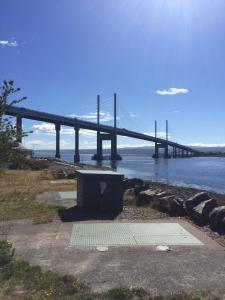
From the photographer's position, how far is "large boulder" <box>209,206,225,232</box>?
935cm

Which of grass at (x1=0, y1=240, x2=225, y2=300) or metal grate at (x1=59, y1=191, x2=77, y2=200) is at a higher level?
metal grate at (x1=59, y1=191, x2=77, y2=200)

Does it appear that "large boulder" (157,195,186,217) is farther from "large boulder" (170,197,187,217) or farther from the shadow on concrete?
the shadow on concrete

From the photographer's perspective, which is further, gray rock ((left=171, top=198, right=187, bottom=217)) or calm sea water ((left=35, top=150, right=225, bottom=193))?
calm sea water ((left=35, top=150, right=225, bottom=193))

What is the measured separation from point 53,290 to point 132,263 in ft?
5.17

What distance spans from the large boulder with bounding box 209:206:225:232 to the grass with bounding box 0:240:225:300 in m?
3.90

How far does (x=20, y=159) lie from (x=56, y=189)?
11.6 metres

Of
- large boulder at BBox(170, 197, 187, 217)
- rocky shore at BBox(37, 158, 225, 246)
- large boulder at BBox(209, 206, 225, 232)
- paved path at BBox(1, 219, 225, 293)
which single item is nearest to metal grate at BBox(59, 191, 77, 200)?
rocky shore at BBox(37, 158, 225, 246)

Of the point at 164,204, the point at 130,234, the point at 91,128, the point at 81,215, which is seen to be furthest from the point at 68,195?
the point at 91,128

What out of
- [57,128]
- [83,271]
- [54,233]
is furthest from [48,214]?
[57,128]

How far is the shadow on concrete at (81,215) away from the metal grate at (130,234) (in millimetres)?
826

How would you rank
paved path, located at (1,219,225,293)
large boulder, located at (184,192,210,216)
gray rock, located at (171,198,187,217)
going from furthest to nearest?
1. gray rock, located at (171,198,187,217)
2. large boulder, located at (184,192,210,216)
3. paved path, located at (1,219,225,293)

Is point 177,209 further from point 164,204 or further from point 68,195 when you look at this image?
point 68,195

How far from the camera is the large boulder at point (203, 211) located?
33.7 feet

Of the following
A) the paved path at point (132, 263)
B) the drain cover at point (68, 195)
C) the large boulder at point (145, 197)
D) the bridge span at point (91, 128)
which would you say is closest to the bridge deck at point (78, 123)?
the bridge span at point (91, 128)
